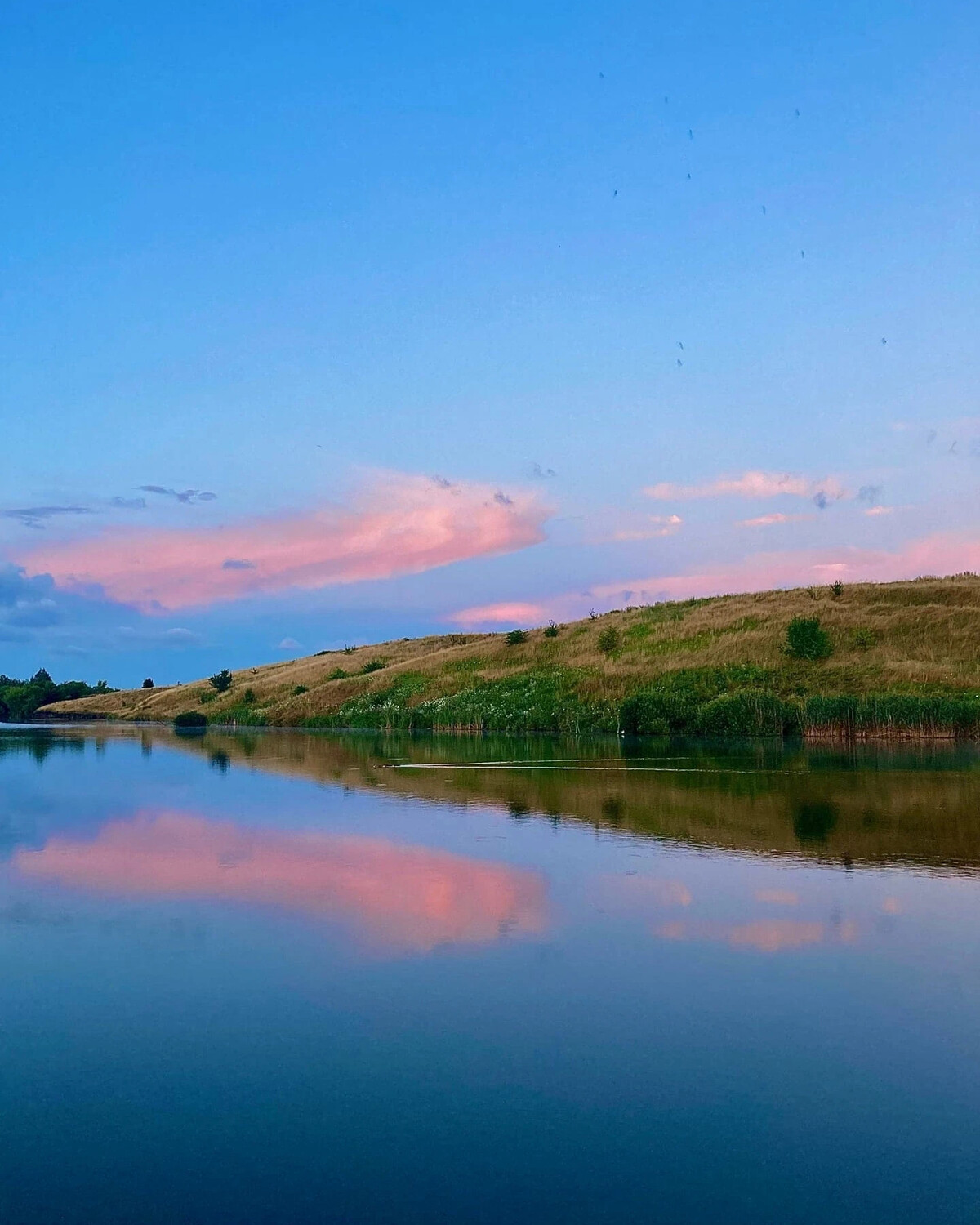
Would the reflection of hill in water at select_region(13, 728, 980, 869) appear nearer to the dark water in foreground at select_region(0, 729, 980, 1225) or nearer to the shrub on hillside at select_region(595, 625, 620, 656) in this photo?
the dark water in foreground at select_region(0, 729, 980, 1225)

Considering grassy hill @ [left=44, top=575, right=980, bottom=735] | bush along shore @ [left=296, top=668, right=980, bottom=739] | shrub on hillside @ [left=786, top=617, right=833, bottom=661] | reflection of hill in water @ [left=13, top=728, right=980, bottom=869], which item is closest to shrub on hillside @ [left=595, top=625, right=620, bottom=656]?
grassy hill @ [left=44, top=575, right=980, bottom=735]

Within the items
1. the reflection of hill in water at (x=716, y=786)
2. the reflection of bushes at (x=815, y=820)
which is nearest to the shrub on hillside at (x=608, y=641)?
the reflection of hill in water at (x=716, y=786)

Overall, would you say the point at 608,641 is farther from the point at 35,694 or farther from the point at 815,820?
the point at 35,694

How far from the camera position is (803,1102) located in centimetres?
818

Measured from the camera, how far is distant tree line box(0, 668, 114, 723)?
143875mm

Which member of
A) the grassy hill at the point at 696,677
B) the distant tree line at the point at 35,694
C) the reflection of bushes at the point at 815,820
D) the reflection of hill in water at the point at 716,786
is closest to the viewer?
the reflection of hill in water at the point at 716,786

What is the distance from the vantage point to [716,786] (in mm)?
30594

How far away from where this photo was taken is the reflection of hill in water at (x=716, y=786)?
21.2 metres

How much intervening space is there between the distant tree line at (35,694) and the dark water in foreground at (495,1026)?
129058 mm

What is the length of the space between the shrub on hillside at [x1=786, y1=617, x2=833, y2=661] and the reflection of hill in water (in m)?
21.3

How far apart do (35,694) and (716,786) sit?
13695cm

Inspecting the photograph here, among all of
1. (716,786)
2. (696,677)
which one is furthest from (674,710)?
(716,786)

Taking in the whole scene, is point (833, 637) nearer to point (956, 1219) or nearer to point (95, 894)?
point (95, 894)

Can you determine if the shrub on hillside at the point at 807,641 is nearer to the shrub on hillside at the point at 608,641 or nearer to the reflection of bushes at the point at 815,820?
the shrub on hillside at the point at 608,641
